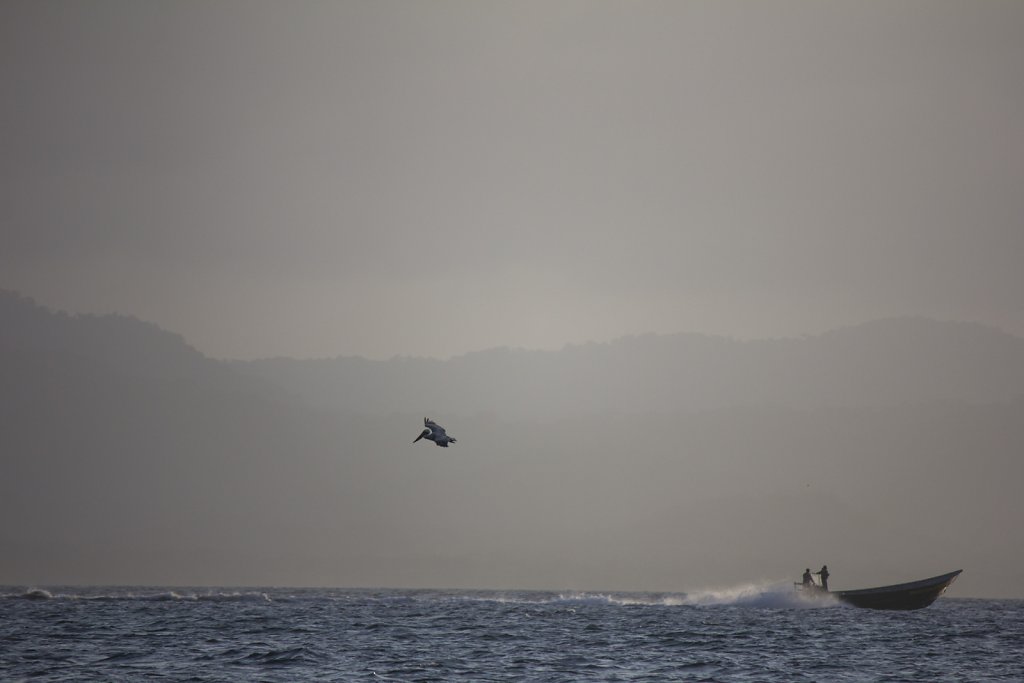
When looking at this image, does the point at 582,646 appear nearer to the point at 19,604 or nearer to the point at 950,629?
the point at 950,629

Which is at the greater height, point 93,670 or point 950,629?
point 950,629

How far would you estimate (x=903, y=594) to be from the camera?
103125mm

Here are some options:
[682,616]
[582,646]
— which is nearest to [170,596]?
[682,616]

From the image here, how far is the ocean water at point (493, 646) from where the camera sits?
173 feet

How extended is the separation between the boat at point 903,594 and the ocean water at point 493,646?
947 millimetres

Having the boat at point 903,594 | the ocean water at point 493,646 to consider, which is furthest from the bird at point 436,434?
the boat at point 903,594

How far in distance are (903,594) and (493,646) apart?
51.1 m

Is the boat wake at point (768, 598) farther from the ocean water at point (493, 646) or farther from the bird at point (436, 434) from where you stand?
the bird at point (436, 434)

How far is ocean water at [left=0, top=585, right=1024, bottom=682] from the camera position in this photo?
2077 inches

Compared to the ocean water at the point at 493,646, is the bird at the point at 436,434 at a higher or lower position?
higher

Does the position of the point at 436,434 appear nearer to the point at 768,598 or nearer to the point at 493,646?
the point at 493,646

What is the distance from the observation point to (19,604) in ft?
370

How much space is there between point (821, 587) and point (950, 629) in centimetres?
1772

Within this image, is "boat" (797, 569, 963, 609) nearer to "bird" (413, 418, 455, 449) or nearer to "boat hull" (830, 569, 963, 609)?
"boat hull" (830, 569, 963, 609)
